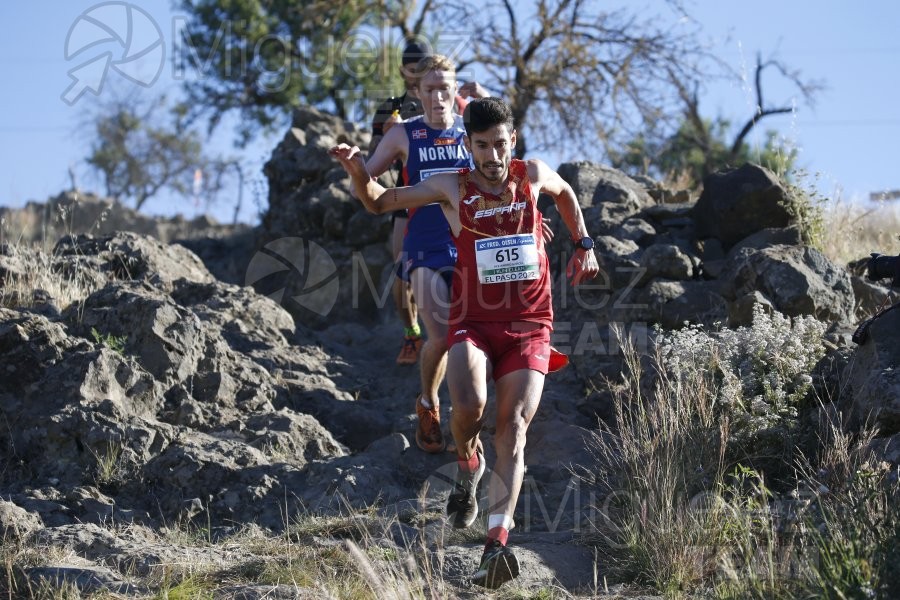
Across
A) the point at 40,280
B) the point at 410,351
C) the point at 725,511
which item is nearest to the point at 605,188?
the point at 410,351

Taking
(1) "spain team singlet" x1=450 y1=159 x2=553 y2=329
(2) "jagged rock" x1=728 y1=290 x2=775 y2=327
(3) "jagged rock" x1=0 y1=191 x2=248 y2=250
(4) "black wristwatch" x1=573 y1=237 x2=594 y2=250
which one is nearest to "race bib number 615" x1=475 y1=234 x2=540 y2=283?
(1) "spain team singlet" x1=450 y1=159 x2=553 y2=329

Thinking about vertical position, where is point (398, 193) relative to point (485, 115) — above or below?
below

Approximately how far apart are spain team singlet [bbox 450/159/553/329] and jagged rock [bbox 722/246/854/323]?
108 inches

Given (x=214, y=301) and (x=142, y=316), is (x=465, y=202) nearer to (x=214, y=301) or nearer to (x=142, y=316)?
(x=142, y=316)

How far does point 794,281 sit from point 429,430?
2.71m

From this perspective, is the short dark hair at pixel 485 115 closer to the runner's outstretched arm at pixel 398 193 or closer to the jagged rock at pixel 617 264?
the runner's outstretched arm at pixel 398 193

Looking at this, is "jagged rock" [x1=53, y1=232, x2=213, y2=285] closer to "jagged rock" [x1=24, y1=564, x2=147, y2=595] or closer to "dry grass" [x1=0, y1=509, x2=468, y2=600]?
"dry grass" [x1=0, y1=509, x2=468, y2=600]

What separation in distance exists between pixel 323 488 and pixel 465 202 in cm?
203

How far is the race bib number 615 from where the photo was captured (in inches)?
223

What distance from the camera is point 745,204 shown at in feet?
30.2

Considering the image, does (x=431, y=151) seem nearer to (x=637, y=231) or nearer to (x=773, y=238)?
(x=637, y=231)

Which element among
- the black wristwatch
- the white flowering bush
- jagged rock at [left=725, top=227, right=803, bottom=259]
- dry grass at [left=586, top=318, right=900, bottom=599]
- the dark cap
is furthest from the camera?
jagged rock at [left=725, top=227, right=803, bottom=259]

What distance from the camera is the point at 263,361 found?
8758 millimetres

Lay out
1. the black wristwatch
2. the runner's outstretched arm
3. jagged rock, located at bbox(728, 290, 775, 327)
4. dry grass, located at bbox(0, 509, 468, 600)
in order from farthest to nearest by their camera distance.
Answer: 1. jagged rock, located at bbox(728, 290, 775, 327)
2. the black wristwatch
3. the runner's outstretched arm
4. dry grass, located at bbox(0, 509, 468, 600)
